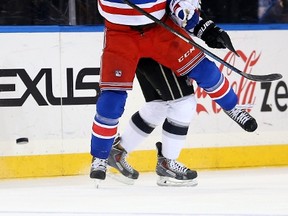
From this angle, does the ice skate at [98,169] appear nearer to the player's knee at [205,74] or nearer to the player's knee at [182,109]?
the player's knee at [182,109]

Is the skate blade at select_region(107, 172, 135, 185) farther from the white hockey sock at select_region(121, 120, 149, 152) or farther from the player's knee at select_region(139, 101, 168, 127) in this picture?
the player's knee at select_region(139, 101, 168, 127)

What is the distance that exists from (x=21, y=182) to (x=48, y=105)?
0.47m

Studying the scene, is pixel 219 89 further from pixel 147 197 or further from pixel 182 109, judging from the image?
pixel 147 197

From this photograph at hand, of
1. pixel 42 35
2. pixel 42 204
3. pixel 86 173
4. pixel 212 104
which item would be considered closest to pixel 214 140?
pixel 212 104

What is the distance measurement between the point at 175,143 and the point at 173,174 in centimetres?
15

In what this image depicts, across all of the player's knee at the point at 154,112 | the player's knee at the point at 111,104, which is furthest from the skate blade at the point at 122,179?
the player's knee at the point at 111,104

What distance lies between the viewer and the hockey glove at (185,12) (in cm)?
410

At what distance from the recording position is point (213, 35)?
13.7 ft

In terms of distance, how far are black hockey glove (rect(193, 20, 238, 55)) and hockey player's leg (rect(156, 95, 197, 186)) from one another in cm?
Result: 27

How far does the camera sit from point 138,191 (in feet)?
13.7

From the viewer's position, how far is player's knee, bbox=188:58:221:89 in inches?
166

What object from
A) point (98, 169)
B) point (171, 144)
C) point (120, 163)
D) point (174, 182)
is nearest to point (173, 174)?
point (174, 182)

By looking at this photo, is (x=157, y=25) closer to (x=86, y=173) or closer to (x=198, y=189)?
(x=198, y=189)

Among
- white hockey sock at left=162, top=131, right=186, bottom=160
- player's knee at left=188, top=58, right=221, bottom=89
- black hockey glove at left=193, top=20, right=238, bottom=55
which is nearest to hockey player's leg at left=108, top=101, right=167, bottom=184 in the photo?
white hockey sock at left=162, top=131, right=186, bottom=160
